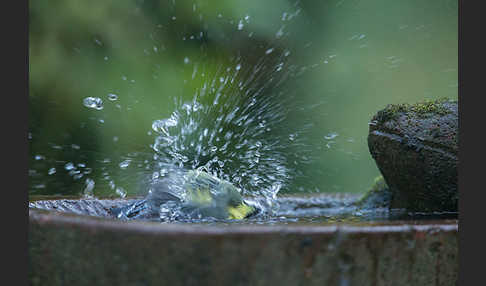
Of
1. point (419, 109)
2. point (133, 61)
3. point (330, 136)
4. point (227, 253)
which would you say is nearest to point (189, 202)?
point (227, 253)

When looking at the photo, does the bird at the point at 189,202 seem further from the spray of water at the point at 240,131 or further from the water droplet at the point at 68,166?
the water droplet at the point at 68,166

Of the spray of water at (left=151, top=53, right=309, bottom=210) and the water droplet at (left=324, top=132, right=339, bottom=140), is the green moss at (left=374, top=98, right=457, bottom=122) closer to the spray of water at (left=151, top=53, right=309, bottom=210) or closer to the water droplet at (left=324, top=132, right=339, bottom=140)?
the spray of water at (left=151, top=53, right=309, bottom=210)

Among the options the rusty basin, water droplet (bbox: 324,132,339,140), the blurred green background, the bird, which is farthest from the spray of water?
the rusty basin

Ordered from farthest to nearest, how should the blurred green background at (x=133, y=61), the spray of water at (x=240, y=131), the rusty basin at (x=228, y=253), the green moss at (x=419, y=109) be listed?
the blurred green background at (x=133, y=61), the spray of water at (x=240, y=131), the green moss at (x=419, y=109), the rusty basin at (x=228, y=253)

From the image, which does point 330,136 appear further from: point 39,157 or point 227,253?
point 227,253

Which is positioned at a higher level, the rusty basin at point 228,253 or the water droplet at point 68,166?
the water droplet at point 68,166

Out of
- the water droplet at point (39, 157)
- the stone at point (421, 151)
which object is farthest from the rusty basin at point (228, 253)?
the water droplet at point (39, 157)

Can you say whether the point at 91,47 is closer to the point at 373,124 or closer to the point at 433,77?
the point at 373,124

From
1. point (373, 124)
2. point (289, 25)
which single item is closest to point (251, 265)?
point (373, 124)
